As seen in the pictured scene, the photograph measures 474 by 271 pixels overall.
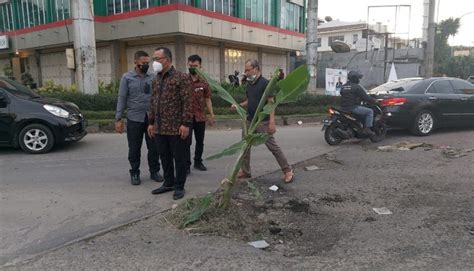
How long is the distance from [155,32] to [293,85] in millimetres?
16648

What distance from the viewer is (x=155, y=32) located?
19.4m

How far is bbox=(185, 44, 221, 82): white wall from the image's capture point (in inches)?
866

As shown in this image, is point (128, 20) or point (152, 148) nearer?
point (152, 148)

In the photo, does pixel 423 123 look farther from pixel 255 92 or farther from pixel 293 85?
pixel 293 85

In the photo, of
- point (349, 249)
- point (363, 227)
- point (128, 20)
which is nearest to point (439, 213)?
A: point (363, 227)

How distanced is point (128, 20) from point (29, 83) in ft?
21.6

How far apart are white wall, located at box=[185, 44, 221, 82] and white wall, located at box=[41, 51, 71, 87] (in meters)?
8.80

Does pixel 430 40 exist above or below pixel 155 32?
below

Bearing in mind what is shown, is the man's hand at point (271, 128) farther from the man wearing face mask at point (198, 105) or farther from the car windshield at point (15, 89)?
the car windshield at point (15, 89)

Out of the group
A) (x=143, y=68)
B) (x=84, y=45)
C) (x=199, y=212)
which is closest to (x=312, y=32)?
(x=84, y=45)

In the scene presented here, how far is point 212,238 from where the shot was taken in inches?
149

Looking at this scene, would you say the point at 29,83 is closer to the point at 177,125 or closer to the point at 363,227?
the point at 177,125

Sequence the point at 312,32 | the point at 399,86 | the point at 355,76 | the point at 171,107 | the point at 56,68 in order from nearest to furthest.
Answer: the point at 171,107, the point at 355,76, the point at 399,86, the point at 312,32, the point at 56,68

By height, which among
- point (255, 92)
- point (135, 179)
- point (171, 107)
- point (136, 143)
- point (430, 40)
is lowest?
point (135, 179)
